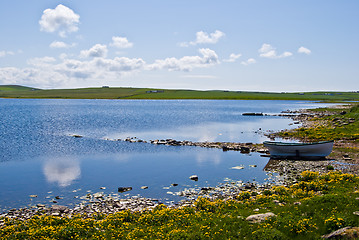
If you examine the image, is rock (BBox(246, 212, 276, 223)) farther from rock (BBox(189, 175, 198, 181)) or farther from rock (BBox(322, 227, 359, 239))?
rock (BBox(189, 175, 198, 181))

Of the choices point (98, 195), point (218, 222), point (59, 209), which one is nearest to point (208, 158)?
point (98, 195)

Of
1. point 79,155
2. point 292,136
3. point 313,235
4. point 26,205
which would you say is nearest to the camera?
point 313,235

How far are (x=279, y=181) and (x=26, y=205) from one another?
22.5 m

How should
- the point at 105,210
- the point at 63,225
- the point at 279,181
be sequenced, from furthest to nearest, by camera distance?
the point at 279,181
the point at 105,210
the point at 63,225

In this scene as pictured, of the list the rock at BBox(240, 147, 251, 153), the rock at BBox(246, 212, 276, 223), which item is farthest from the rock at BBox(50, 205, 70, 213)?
the rock at BBox(240, 147, 251, 153)

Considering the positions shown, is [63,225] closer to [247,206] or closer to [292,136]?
[247,206]

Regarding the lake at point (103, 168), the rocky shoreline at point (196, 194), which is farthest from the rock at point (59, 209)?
the lake at point (103, 168)

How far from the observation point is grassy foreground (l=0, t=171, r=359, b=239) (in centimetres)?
1432

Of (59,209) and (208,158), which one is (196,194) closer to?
(59,209)

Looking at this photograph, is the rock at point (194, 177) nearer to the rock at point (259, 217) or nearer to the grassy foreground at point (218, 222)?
the grassy foreground at point (218, 222)

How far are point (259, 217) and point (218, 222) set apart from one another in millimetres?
2334

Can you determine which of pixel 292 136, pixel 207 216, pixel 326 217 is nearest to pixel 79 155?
pixel 207 216

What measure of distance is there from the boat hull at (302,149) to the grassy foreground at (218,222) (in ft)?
57.6

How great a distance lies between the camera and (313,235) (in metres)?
13.8
